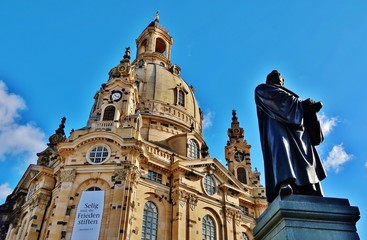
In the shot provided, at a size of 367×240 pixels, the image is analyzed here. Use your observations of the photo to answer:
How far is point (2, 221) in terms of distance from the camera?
38562mm

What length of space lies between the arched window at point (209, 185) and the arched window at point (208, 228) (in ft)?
8.51

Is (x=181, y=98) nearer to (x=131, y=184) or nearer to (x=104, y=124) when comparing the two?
(x=104, y=124)

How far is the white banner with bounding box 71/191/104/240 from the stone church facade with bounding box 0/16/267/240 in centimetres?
10

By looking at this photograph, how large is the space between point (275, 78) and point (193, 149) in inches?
1272

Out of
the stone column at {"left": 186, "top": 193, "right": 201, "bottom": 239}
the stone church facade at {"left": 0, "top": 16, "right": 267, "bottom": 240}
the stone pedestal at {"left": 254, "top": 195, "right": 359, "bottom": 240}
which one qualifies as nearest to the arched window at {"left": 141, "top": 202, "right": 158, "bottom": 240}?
the stone church facade at {"left": 0, "top": 16, "right": 267, "bottom": 240}

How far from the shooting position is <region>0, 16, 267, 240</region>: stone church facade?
26688mm

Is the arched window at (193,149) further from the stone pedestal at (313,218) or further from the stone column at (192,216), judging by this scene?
the stone pedestal at (313,218)

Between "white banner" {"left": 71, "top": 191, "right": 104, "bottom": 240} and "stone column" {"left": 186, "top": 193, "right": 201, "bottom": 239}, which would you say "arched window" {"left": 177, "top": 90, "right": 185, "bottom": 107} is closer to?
"stone column" {"left": 186, "top": 193, "right": 201, "bottom": 239}

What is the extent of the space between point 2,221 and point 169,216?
2158 cm

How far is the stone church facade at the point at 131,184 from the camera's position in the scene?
26.7 meters

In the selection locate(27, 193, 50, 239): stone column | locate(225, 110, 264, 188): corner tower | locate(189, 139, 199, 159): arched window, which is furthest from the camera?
locate(225, 110, 264, 188): corner tower

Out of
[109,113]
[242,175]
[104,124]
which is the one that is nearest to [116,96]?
[109,113]

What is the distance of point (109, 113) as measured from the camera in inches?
1321

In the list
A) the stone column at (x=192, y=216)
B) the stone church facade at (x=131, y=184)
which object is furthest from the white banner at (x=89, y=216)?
the stone column at (x=192, y=216)
